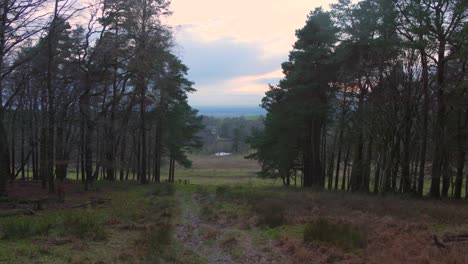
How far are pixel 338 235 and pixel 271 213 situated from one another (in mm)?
3909

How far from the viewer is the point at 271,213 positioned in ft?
41.0

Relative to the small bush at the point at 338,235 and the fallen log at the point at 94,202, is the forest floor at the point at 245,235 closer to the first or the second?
the small bush at the point at 338,235

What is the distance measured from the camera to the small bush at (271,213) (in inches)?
444

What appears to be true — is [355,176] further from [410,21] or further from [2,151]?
[2,151]

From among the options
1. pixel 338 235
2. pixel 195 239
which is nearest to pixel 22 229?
pixel 195 239

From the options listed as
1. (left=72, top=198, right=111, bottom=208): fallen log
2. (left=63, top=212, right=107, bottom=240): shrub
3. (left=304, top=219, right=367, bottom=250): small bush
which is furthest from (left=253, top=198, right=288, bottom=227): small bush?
(left=72, top=198, right=111, bottom=208): fallen log

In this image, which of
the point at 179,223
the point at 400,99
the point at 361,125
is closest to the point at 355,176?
the point at 361,125

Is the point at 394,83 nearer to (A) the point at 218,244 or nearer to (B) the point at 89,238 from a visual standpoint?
(A) the point at 218,244

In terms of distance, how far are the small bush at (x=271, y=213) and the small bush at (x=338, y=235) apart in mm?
1764

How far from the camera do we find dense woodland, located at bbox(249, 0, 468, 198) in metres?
16.8

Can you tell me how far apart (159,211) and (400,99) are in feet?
43.0

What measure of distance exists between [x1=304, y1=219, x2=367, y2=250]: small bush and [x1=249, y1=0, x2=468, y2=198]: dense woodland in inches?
367

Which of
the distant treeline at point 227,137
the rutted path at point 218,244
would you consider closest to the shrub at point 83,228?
the rutted path at point 218,244

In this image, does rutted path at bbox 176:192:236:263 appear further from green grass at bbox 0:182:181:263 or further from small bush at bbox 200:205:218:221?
green grass at bbox 0:182:181:263
